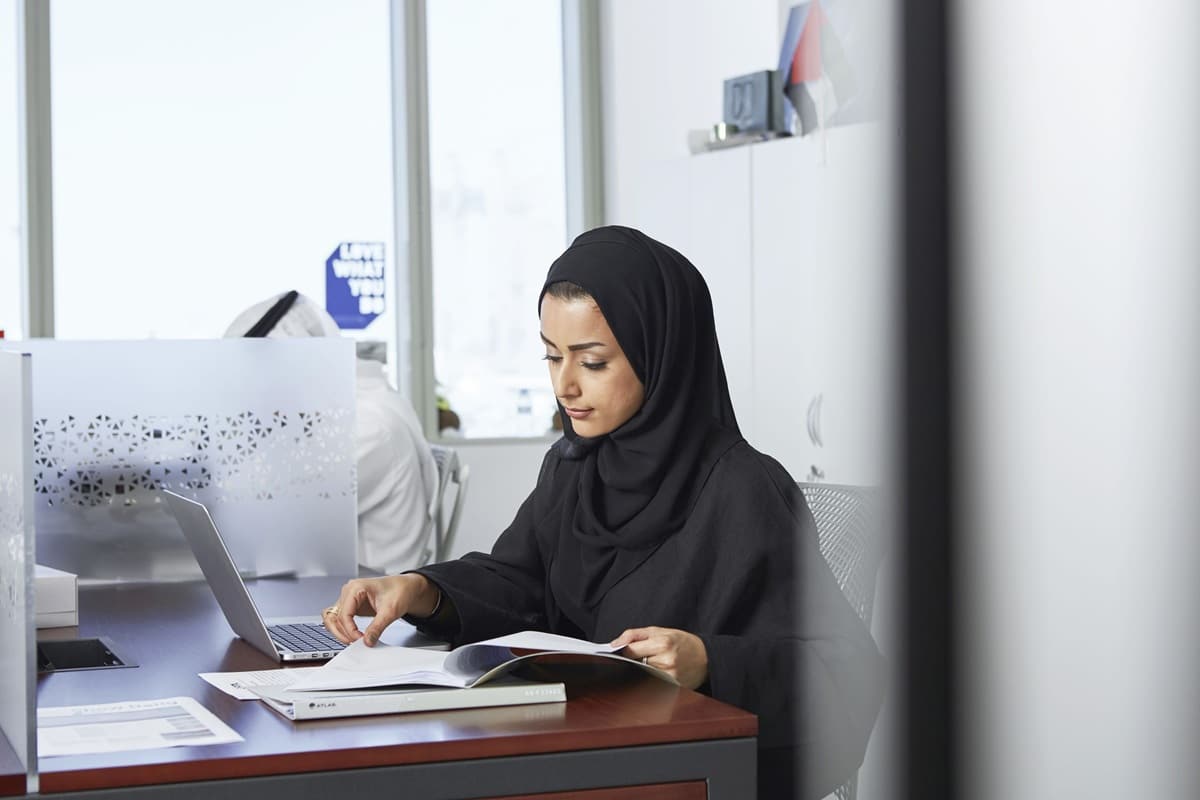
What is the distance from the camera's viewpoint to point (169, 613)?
1.79 m

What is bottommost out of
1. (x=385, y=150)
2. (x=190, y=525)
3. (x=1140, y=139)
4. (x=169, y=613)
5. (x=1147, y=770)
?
(x=169, y=613)

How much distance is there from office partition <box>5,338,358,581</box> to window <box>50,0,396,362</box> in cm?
233

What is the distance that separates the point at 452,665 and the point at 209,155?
3677mm

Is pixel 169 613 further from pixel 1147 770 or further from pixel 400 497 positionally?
pixel 1147 770

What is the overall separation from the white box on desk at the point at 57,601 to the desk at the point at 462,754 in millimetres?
455

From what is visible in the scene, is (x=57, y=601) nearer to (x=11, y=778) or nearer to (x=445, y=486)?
(x=11, y=778)

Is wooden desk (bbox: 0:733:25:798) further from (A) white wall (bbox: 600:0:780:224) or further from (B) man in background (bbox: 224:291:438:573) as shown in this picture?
(A) white wall (bbox: 600:0:780:224)

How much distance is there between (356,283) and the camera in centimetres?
463

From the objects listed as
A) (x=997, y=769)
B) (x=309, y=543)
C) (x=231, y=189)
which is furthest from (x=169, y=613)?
(x=231, y=189)

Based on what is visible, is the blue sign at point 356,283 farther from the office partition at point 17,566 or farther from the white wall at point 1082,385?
the white wall at point 1082,385

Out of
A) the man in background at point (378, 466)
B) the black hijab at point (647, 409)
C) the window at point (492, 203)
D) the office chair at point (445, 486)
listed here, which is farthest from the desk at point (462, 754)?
the window at point (492, 203)

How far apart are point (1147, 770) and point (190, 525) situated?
4.66 feet

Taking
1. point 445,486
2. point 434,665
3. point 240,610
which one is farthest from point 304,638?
point 445,486

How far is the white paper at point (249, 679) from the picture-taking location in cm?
122
